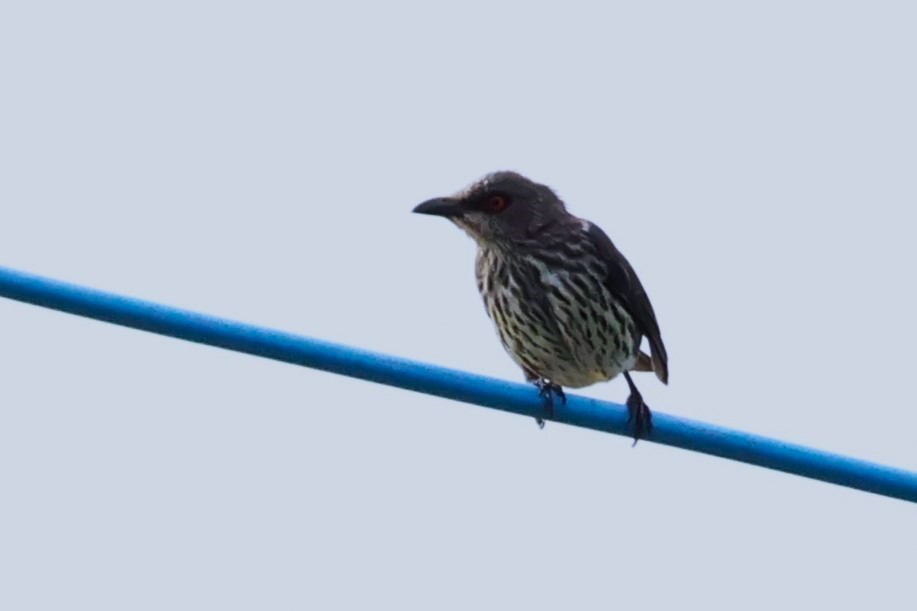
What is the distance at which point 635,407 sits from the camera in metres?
8.68

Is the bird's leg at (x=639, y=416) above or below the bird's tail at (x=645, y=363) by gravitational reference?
below

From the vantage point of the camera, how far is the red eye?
1025cm

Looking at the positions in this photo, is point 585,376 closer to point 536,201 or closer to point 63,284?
point 536,201

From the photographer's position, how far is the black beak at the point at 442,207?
9797 millimetres

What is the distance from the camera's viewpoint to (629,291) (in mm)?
10383

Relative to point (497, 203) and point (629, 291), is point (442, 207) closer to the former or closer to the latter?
point (497, 203)

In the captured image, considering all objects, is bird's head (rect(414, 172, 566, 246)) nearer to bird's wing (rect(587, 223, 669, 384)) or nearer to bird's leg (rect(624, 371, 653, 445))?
bird's wing (rect(587, 223, 669, 384))

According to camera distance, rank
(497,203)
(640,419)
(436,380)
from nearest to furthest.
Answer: (436,380) < (640,419) < (497,203)

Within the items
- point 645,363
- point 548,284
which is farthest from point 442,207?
point 645,363

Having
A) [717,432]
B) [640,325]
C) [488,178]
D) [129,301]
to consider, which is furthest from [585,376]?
[129,301]

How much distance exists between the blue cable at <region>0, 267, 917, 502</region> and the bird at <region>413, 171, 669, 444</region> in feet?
7.19

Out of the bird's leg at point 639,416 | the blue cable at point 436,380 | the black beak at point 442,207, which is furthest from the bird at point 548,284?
the blue cable at point 436,380

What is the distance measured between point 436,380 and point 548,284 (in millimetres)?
3351

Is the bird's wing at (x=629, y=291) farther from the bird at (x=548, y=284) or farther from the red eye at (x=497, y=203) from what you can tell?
the red eye at (x=497, y=203)
